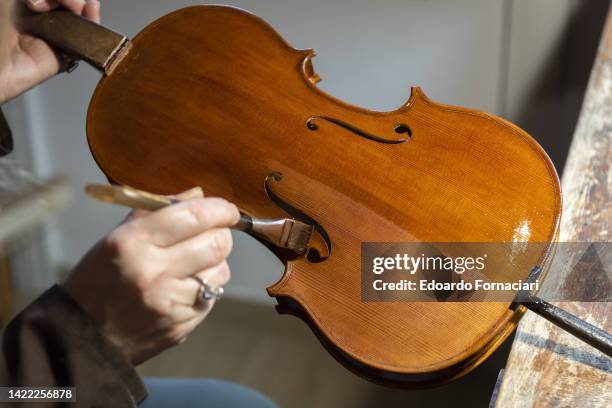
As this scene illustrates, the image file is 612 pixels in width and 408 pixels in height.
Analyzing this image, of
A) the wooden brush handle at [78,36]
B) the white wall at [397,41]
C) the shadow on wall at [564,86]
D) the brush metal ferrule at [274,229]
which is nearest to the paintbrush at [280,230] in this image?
the brush metal ferrule at [274,229]

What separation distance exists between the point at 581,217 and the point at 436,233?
0.18 meters

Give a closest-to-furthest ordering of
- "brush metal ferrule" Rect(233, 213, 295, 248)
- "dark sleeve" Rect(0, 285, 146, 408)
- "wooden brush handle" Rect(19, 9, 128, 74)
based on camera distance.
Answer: "dark sleeve" Rect(0, 285, 146, 408) → "brush metal ferrule" Rect(233, 213, 295, 248) → "wooden brush handle" Rect(19, 9, 128, 74)

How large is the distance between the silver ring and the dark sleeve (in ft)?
0.23

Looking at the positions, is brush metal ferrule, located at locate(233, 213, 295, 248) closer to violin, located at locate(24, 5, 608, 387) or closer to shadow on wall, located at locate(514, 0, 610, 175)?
violin, located at locate(24, 5, 608, 387)

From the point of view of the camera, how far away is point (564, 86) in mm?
1405

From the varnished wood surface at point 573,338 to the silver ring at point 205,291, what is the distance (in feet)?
0.75

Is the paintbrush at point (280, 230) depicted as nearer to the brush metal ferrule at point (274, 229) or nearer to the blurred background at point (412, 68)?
the brush metal ferrule at point (274, 229)

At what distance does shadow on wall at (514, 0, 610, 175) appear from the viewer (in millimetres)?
1352

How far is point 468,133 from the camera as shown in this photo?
64cm

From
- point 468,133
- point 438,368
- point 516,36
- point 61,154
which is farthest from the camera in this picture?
point 61,154

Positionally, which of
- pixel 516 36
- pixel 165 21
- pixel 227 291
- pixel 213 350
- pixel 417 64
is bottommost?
pixel 213 350

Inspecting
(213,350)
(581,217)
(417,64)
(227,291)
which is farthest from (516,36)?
(213,350)

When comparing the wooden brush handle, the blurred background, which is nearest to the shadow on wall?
the blurred background

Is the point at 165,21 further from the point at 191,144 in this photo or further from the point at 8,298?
the point at 8,298
